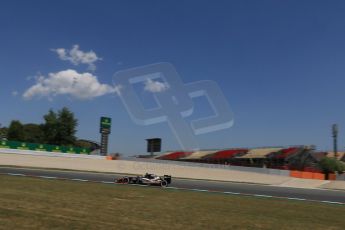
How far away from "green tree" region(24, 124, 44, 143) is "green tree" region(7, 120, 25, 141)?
1252mm

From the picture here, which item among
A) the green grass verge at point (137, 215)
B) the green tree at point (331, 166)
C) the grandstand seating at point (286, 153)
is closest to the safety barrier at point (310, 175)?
the green tree at point (331, 166)

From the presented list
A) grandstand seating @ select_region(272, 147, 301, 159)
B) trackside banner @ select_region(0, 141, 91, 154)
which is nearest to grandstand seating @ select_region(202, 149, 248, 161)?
grandstand seating @ select_region(272, 147, 301, 159)

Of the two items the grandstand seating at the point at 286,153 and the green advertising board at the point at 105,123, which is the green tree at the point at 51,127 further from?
the grandstand seating at the point at 286,153

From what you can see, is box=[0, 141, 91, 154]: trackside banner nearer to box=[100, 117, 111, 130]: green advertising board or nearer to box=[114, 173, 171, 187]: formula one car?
box=[100, 117, 111, 130]: green advertising board

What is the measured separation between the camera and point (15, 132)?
122750 mm

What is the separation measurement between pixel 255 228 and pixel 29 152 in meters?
50.3

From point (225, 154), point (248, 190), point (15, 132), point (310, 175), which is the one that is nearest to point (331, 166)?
point (310, 175)

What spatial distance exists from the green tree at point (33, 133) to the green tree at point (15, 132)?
1.25 metres

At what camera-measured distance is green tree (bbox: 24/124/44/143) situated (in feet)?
398

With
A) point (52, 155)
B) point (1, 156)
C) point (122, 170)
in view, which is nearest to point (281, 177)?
point (122, 170)

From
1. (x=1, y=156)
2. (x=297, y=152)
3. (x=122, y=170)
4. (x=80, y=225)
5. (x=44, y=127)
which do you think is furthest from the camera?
(x=44, y=127)

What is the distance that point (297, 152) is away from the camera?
8481cm

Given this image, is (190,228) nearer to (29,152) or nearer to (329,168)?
(29,152)

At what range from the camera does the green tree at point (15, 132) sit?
12202 centimetres
